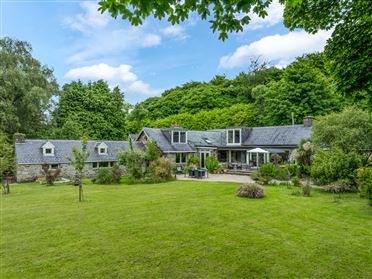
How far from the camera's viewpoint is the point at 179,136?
2841cm

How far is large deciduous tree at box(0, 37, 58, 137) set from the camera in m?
29.0

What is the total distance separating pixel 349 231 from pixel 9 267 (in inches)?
377

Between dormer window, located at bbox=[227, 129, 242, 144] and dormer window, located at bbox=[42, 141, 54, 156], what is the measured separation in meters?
18.5

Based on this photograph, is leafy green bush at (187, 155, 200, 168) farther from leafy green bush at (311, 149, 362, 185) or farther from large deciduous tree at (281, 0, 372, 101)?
large deciduous tree at (281, 0, 372, 101)

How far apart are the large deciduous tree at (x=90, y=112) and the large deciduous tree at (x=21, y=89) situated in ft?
10.1

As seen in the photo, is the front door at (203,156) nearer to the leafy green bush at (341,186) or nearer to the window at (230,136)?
the window at (230,136)

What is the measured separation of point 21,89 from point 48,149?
33.9 ft

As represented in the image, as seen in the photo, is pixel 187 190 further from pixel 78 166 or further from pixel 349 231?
pixel 349 231

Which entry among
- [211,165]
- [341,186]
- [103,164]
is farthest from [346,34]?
[103,164]

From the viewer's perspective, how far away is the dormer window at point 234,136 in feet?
91.6

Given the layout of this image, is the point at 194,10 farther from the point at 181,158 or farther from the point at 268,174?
the point at 181,158

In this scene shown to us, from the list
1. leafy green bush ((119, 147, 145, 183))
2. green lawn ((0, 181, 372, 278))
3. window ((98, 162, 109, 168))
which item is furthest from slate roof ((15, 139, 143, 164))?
green lawn ((0, 181, 372, 278))

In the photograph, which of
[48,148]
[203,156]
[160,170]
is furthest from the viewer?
[203,156]

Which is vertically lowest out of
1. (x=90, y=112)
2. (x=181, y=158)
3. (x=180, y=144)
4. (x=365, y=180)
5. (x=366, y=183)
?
(x=366, y=183)
